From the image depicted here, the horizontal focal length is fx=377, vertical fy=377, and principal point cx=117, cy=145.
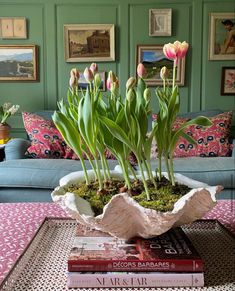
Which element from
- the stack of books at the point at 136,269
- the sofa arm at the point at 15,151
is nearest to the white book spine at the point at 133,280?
the stack of books at the point at 136,269

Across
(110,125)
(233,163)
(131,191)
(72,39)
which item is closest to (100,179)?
(131,191)

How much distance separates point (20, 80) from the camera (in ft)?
11.3

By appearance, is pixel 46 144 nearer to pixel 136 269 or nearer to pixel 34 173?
pixel 34 173

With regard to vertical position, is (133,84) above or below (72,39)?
below

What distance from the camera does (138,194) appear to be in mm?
895

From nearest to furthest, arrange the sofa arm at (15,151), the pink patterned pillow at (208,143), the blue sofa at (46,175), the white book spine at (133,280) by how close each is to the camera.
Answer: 1. the white book spine at (133,280)
2. the blue sofa at (46,175)
3. the sofa arm at (15,151)
4. the pink patterned pillow at (208,143)

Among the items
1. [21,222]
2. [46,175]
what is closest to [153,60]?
[46,175]

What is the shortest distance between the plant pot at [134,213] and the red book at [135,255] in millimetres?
32

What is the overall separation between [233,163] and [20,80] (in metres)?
2.06

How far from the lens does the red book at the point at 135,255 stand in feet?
2.43

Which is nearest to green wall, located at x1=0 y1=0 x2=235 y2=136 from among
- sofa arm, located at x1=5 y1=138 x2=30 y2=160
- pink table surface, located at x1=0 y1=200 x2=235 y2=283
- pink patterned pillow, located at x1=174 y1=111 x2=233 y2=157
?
pink patterned pillow, located at x1=174 y1=111 x2=233 y2=157

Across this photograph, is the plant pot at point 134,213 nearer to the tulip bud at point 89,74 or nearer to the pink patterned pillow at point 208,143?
the tulip bud at point 89,74

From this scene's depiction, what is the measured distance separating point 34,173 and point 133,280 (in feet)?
5.57

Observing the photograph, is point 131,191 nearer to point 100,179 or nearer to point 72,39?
point 100,179
